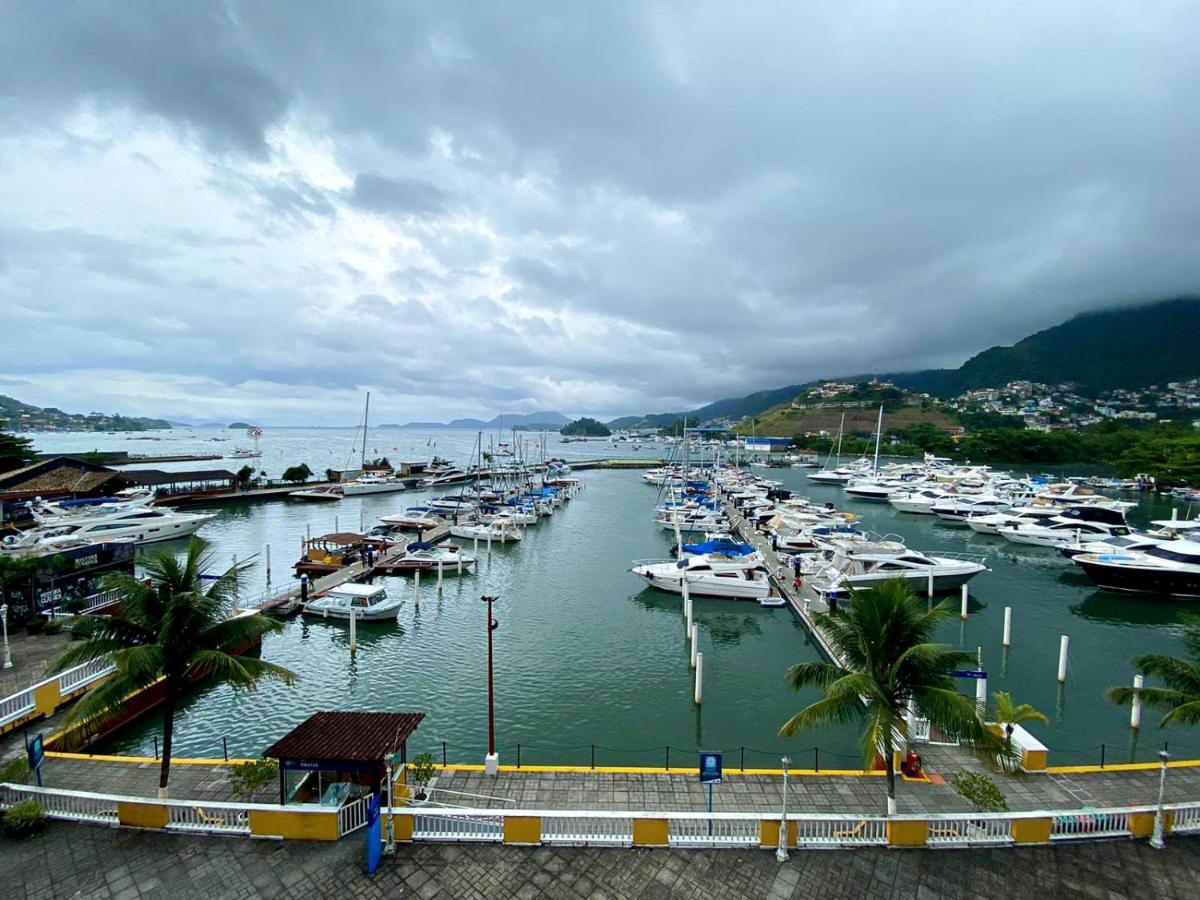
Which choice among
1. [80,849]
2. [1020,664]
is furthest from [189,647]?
[1020,664]

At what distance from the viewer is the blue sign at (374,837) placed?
1004cm

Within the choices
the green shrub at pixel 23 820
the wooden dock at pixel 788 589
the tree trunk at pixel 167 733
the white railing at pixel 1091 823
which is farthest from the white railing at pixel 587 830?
the green shrub at pixel 23 820

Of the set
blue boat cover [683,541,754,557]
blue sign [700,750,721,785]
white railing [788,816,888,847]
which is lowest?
blue boat cover [683,541,754,557]

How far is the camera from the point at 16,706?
1520 cm

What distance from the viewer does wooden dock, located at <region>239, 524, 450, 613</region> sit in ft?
102

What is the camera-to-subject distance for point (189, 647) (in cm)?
1177

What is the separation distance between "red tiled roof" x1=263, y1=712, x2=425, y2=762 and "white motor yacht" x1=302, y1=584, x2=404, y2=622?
18462 mm

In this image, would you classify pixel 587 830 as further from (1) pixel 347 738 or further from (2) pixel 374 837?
(1) pixel 347 738

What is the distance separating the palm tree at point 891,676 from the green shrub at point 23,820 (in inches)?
589

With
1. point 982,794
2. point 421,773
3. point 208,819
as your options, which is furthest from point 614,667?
point 208,819

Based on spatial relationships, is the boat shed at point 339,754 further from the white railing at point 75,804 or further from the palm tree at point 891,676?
the palm tree at point 891,676

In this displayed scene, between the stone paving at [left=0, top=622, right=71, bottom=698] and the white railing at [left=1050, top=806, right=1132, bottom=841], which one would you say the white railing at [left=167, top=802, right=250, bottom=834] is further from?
the white railing at [left=1050, top=806, right=1132, bottom=841]

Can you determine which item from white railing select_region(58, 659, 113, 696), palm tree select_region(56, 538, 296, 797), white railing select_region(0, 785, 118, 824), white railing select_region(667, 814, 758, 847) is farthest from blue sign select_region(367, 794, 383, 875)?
white railing select_region(58, 659, 113, 696)

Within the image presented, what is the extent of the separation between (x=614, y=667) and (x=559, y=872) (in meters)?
14.7
